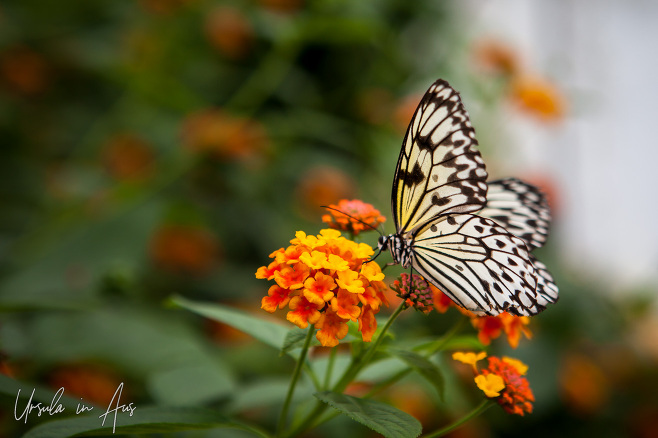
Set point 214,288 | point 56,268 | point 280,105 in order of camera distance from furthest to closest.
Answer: point 280,105 → point 214,288 → point 56,268

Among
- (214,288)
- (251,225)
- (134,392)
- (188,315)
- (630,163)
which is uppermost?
(630,163)

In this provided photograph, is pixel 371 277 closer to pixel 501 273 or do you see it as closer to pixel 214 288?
pixel 501 273

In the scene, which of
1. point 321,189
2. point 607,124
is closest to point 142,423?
point 321,189

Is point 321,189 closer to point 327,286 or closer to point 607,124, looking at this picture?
point 327,286

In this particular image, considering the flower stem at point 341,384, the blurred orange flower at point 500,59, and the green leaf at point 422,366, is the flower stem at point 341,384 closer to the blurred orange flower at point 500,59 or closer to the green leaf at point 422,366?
the green leaf at point 422,366

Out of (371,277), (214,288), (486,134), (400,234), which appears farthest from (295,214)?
(371,277)
